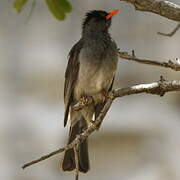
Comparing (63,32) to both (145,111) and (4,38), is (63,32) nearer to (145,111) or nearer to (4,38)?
(4,38)

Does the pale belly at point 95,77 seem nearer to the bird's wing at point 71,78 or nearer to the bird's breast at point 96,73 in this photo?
the bird's breast at point 96,73

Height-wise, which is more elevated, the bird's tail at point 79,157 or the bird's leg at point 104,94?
the bird's leg at point 104,94

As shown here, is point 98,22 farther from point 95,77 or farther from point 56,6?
point 56,6

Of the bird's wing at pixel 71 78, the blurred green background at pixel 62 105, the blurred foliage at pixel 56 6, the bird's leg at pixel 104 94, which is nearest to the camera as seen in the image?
the blurred foliage at pixel 56 6

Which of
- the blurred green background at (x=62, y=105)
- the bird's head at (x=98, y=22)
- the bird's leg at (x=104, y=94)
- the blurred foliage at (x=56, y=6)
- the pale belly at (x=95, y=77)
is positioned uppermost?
the blurred foliage at (x=56, y=6)

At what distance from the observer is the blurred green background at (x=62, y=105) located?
816 cm

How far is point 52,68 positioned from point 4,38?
78cm

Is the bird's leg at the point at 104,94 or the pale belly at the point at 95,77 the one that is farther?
the pale belly at the point at 95,77

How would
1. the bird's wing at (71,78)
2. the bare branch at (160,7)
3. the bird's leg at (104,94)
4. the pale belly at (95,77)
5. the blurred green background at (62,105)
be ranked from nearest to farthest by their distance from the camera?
the bare branch at (160,7) → the bird's leg at (104,94) → the pale belly at (95,77) → the bird's wing at (71,78) → the blurred green background at (62,105)

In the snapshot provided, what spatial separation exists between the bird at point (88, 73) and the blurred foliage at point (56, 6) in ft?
6.20

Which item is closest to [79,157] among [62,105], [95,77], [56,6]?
[95,77]

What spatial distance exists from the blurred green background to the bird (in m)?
2.45

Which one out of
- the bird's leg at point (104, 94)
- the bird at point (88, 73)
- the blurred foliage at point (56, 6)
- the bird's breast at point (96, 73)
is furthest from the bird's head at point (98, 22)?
the blurred foliage at point (56, 6)

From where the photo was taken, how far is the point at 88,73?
5359mm
